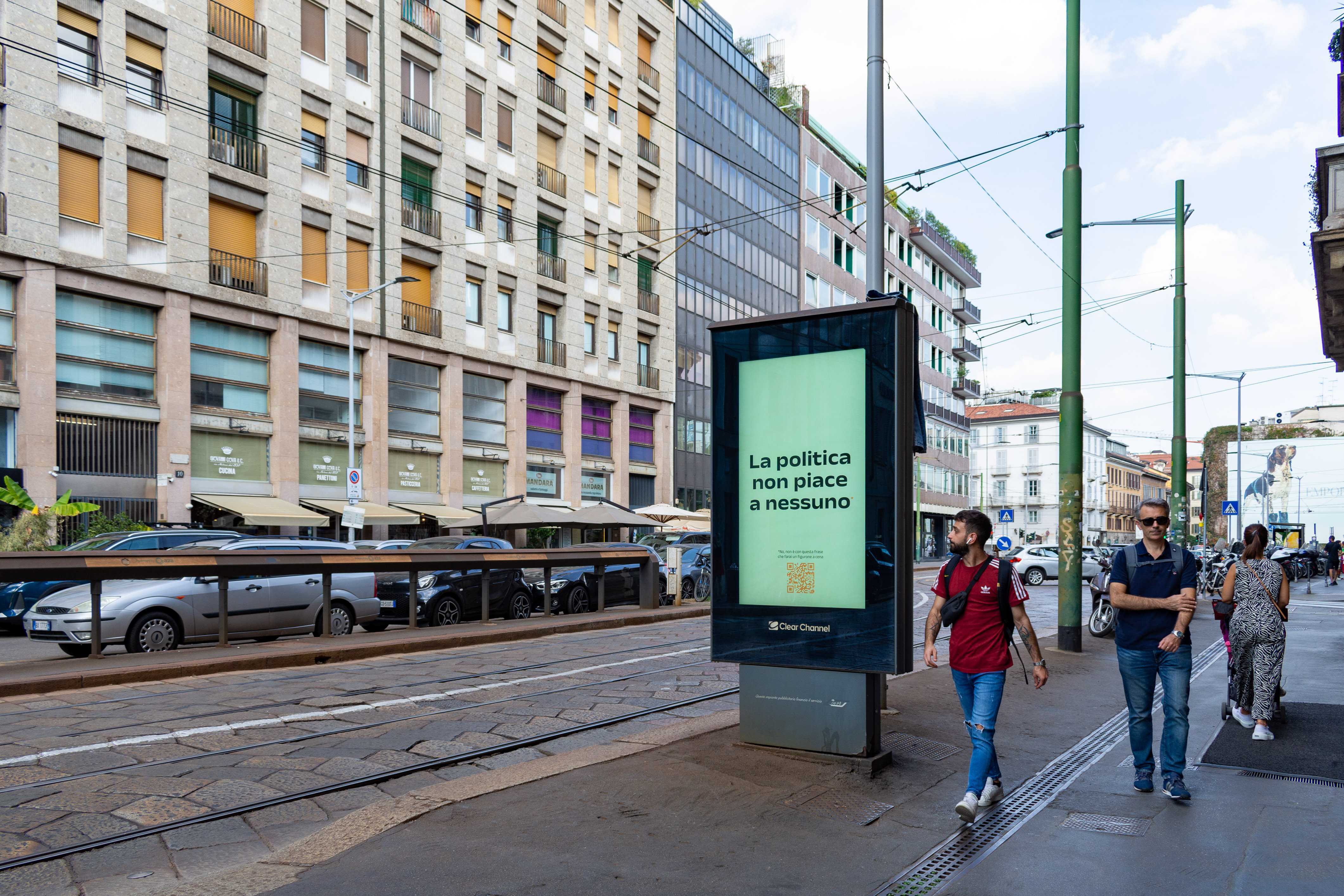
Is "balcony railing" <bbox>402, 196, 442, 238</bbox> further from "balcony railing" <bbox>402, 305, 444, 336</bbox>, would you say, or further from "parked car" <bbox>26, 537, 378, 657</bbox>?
"parked car" <bbox>26, 537, 378, 657</bbox>

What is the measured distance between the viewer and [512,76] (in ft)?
126

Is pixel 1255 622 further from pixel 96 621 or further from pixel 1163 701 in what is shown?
pixel 96 621

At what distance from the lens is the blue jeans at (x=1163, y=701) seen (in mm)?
6547

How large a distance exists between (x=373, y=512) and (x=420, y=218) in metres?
9.34

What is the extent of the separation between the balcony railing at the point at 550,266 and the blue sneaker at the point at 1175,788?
114 ft

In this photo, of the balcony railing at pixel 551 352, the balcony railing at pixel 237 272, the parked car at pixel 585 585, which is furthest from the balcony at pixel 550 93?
the parked car at pixel 585 585

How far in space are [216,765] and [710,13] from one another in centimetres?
5048

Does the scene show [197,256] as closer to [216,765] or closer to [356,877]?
[216,765]

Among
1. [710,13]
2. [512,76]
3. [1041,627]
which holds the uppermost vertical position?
[710,13]

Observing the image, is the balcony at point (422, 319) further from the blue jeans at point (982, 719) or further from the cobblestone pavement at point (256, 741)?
the blue jeans at point (982, 719)

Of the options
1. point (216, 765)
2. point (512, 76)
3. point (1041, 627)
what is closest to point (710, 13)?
point (512, 76)

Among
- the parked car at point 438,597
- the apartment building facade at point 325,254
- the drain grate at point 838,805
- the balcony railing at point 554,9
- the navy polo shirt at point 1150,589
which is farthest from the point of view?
the balcony railing at point 554,9

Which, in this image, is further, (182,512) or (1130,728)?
(182,512)

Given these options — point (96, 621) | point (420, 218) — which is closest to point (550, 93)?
point (420, 218)
